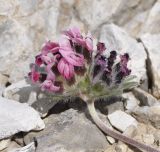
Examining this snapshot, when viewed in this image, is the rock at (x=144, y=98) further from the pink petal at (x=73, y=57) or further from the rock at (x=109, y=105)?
the pink petal at (x=73, y=57)

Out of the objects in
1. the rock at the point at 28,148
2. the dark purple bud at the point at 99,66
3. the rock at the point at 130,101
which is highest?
the dark purple bud at the point at 99,66

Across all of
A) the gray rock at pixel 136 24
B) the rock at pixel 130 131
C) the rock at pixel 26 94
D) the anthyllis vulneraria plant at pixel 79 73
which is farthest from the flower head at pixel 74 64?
the gray rock at pixel 136 24

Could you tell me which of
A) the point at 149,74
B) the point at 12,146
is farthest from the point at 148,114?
→ the point at 12,146

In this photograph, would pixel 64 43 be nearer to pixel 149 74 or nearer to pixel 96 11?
pixel 149 74

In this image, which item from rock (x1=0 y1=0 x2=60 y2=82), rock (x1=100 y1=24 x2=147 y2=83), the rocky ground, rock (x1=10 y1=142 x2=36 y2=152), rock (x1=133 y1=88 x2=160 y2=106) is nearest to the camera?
rock (x1=10 y1=142 x2=36 y2=152)

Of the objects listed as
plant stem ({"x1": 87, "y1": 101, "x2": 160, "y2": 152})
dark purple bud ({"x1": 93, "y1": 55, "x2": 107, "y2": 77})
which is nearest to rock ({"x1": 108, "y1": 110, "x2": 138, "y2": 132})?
plant stem ({"x1": 87, "y1": 101, "x2": 160, "y2": 152})

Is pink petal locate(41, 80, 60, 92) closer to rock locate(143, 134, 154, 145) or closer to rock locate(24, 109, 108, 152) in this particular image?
rock locate(24, 109, 108, 152)
